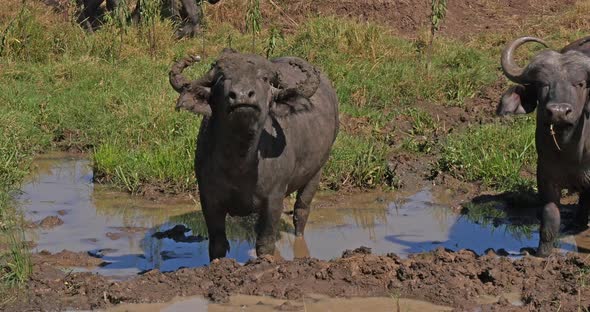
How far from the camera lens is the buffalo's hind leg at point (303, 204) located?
7781mm

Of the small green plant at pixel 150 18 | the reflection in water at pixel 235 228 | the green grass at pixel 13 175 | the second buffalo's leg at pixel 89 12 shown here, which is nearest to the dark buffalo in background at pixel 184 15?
the second buffalo's leg at pixel 89 12

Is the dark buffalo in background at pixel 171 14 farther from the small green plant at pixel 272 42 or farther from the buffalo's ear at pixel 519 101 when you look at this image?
Result: the buffalo's ear at pixel 519 101

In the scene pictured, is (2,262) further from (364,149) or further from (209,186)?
(364,149)

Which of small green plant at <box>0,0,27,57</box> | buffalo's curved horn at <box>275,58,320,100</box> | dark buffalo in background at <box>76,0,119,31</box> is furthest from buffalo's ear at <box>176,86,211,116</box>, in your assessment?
dark buffalo in background at <box>76,0,119,31</box>

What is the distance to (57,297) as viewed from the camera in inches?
230

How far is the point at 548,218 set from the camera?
6957 mm

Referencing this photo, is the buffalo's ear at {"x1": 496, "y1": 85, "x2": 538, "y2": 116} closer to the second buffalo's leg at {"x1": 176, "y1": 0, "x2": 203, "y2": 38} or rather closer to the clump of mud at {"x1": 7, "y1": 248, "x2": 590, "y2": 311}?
the clump of mud at {"x1": 7, "y1": 248, "x2": 590, "y2": 311}

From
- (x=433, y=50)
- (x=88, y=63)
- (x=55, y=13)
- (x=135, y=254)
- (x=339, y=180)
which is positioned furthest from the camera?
(x=55, y=13)

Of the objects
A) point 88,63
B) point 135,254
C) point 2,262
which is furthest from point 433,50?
point 2,262

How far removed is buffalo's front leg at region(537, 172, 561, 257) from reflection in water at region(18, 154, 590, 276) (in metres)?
0.42

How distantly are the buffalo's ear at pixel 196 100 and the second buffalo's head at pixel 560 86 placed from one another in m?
2.07

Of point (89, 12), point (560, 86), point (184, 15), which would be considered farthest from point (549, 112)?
point (89, 12)

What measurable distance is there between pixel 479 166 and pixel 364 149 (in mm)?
974

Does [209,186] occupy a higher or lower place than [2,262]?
higher
